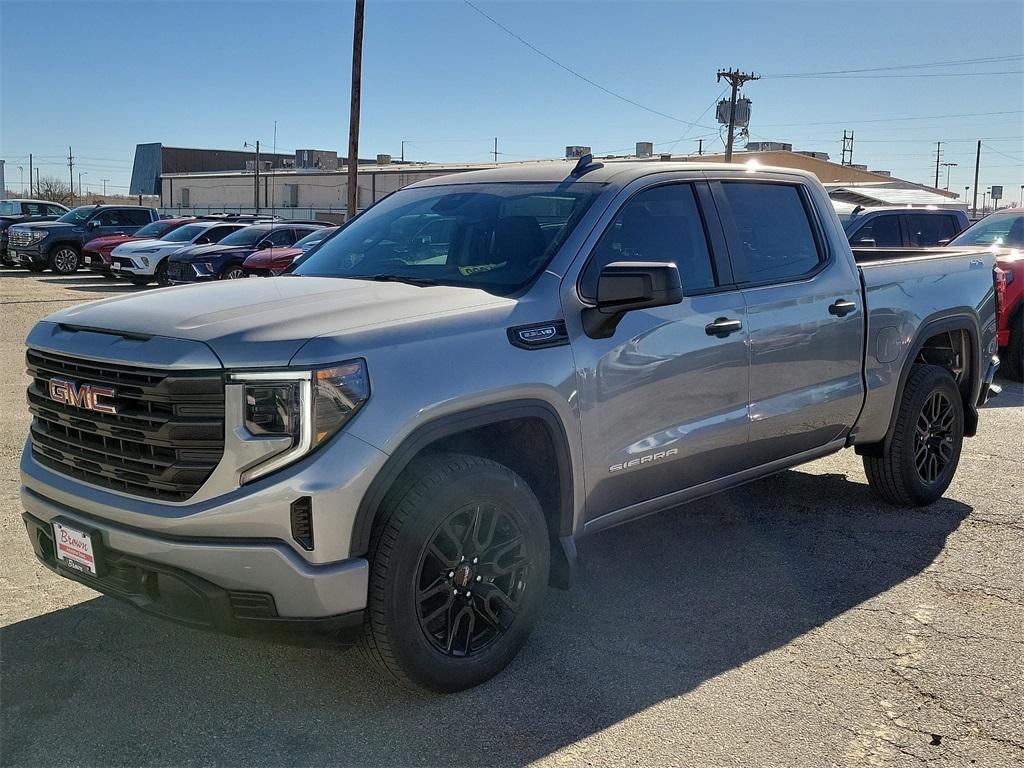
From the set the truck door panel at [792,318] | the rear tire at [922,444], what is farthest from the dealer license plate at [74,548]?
the rear tire at [922,444]

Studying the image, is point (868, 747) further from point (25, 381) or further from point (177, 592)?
point (25, 381)

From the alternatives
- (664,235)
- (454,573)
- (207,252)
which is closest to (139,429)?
(454,573)

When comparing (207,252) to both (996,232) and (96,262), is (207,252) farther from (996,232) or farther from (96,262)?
(996,232)

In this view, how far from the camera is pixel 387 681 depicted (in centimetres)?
366

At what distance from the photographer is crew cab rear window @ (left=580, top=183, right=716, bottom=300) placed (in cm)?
433

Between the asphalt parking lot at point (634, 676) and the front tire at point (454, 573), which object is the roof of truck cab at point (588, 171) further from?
the asphalt parking lot at point (634, 676)

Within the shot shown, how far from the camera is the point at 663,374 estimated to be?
4230 millimetres

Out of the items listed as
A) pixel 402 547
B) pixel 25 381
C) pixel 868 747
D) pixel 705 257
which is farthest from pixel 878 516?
pixel 25 381

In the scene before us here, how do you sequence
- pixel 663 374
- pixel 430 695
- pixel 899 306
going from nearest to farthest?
pixel 430 695
pixel 663 374
pixel 899 306

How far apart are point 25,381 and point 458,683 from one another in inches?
303

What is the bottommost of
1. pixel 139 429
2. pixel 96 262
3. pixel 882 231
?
pixel 96 262

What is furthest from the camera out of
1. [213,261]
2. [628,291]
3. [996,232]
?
[213,261]

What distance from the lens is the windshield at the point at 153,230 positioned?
25.0 metres

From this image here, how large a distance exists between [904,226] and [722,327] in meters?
9.88
